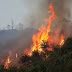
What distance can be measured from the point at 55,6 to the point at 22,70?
19207 mm

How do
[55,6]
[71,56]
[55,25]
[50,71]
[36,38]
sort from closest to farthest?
[50,71]
[71,56]
[36,38]
[55,6]
[55,25]

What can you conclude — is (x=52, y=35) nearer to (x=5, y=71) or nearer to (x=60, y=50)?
(x=60, y=50)

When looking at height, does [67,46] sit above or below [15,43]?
below

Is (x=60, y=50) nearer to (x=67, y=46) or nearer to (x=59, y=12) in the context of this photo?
(x=67, y=46)

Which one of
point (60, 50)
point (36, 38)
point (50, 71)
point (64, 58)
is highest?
point (36, 38)

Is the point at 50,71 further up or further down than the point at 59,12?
further down

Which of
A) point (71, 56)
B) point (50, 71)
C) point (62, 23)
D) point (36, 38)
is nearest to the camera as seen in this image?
point (50, 71)

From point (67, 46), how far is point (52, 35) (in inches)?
556

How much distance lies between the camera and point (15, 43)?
3900cm

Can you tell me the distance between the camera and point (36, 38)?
826 inches

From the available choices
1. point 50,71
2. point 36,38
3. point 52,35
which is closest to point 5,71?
point 50,71

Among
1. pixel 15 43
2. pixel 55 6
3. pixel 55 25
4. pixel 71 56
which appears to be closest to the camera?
pixel 71 56

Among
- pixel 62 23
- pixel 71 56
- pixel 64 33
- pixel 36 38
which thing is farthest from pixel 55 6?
pixel 71 56

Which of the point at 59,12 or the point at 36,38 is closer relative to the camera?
the point at 36,38
